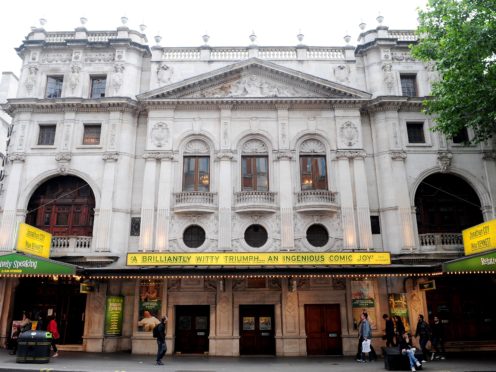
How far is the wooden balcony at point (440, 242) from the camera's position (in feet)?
71.3

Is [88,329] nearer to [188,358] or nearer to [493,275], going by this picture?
[188,358]

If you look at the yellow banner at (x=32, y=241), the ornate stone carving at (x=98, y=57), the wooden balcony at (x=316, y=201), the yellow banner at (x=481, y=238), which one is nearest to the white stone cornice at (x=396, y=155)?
the wooden balcony at (x=316, y=201)

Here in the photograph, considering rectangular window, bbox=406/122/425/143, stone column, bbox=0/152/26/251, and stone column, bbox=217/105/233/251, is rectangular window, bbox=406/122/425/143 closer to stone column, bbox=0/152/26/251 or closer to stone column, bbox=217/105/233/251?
stone column, bbox=217/105/233/251

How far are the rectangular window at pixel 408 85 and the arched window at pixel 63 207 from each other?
68.9 feet

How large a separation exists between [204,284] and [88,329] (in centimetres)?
659

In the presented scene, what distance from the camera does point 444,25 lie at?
19.7 m

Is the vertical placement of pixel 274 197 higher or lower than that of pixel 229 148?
lower

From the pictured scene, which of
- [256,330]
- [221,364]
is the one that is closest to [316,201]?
[256,330]

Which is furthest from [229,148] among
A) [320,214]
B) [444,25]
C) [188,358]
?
[444,25]

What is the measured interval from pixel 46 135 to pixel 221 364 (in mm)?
17620

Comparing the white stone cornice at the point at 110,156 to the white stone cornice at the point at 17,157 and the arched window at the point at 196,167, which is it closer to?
the arched window at the point at 196,167

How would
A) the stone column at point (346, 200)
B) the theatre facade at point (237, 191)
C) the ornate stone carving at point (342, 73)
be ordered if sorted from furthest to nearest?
the ornate stone carving at point (342, 73) → the stone column at point (346, 200) → the theatre facade at point (237, 191)

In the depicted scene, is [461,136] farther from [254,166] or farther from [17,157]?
[17,157]

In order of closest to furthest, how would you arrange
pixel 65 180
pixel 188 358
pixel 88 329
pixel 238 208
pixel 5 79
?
pixel 188 358
pixel 88 329
pixel 238 208
pixel 65 180
pixel 5 79
